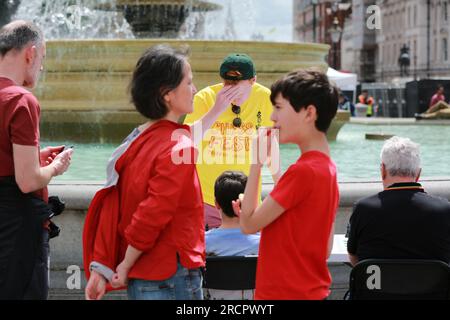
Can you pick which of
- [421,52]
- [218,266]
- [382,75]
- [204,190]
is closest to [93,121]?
[204,190]

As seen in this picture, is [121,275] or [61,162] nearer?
[121,275]

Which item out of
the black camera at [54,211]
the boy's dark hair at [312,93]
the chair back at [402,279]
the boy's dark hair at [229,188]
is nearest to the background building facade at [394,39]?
the boy's dark hair at [229,188]

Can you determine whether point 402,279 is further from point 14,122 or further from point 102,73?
point 102,73

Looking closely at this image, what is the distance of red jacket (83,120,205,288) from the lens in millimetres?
3250

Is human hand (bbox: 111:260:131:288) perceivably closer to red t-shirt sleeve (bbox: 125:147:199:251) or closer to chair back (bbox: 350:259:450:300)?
red t-shirt sleeve (bbox: 125:147:199:251)

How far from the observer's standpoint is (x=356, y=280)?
3818 mm

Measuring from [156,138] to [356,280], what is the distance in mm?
1067

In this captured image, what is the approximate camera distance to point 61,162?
12.3ft

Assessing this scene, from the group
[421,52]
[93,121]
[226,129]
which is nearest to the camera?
[226,129]

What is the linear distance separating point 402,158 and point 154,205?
4.33 ft

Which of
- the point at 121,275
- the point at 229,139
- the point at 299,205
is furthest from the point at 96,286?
the point at 229,139

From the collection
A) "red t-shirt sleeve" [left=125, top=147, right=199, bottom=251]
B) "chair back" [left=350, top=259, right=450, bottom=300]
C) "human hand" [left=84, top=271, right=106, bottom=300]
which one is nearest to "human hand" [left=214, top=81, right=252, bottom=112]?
"red t-shirt sleeve" [left=125, top=147, right=199, bottom=251]
